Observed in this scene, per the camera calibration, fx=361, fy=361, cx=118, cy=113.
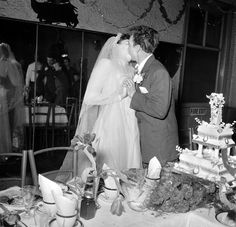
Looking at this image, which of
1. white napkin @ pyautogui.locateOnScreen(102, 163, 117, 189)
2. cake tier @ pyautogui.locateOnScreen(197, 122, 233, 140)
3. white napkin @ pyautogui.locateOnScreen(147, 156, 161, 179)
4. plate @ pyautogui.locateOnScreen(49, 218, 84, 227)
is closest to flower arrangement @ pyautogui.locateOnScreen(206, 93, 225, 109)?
cake tier @ pyautogui.locateOnScreen(197, 122, 233, 140)

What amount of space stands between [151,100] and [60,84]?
2121 mm

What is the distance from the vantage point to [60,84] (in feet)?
14.5

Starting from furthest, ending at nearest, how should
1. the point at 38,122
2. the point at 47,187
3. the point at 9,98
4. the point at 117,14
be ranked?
the point at 117,14 → the point at 38,122 → the point at 9,98 → the point at 47,187

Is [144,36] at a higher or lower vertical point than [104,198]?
higher

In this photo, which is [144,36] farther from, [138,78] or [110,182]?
[110,182]

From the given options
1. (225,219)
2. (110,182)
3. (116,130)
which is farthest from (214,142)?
(116,130)

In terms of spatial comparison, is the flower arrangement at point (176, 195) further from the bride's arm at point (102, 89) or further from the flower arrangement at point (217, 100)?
the bride's arm at point (102, 89)

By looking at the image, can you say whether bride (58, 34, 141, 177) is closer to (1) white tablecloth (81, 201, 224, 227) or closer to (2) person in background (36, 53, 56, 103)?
(1) white tablecloth (81, 201, 224, 227)

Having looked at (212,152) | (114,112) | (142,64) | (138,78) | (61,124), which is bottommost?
(61,124)

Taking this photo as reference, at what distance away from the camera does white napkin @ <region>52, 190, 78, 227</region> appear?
1.41 meters

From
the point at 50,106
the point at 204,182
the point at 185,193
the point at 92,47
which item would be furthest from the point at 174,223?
the point at 92,47

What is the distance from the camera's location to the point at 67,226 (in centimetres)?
144

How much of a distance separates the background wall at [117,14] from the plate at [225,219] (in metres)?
3.08

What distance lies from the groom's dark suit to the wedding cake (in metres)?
0.40
